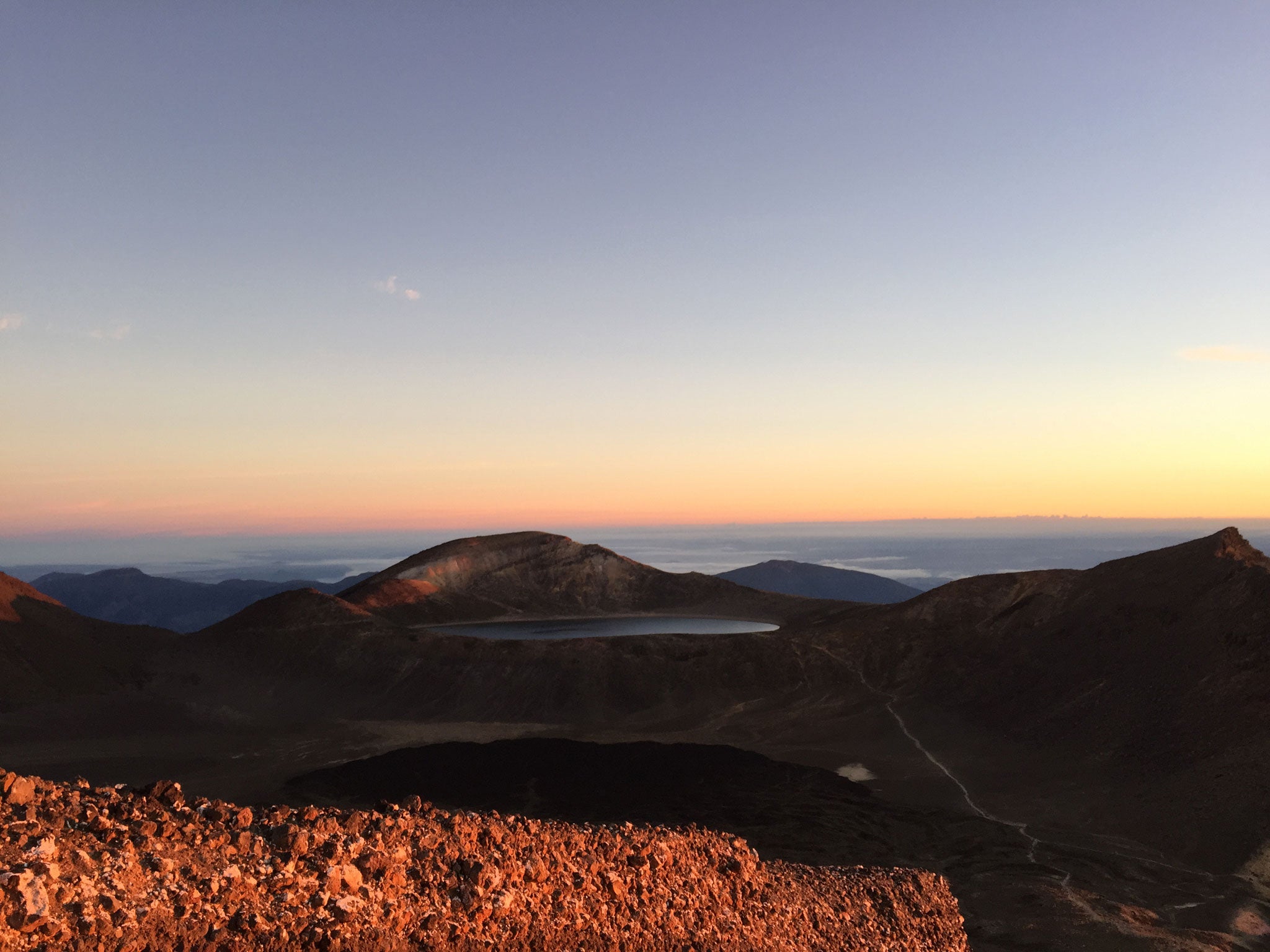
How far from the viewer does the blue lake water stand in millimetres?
105250

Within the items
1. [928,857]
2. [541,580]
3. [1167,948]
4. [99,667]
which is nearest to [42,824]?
[1167,948]

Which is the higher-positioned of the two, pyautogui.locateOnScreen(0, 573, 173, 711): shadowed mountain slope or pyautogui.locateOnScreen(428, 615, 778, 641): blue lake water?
pyautogui.locateOnScreen(0, 573, 173, 711): shadowed mountain slope

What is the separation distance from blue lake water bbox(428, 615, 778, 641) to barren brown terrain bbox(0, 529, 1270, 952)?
21.9 feet

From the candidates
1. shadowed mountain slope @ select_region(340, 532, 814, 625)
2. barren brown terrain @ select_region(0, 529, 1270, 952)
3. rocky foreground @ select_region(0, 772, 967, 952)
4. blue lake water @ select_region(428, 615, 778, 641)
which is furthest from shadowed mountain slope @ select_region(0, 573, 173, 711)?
rocky foreground @ select_region(0, 772, 967, 952)

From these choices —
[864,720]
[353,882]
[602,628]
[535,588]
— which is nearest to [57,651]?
[602,628]

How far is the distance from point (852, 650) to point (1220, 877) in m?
47.8

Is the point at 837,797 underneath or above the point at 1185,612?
underneath

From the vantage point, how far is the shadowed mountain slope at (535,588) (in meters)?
121

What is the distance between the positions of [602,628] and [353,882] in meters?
98.8

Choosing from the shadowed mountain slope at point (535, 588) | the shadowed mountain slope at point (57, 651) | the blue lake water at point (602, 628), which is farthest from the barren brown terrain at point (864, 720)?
the shadowed mountain slope at point (535, 588)

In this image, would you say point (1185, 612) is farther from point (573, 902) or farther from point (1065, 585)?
point (573, 902)

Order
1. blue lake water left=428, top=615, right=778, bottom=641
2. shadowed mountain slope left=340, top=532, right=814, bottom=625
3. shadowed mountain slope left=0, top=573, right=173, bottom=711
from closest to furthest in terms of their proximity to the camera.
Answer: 1. shadowed mountain slope left=0, top=573, right=173, bottom=711
2. blue lake water left=428, top=615, right=778, bottom=641
3. shadowed mountain slope left=340, top=532, right=814, bottom=625

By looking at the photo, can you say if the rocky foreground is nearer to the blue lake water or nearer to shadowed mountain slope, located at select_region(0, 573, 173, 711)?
shadowed mountain slope, located at select_region(0, 573, 173, 711)

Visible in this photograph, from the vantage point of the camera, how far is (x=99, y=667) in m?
85.8
